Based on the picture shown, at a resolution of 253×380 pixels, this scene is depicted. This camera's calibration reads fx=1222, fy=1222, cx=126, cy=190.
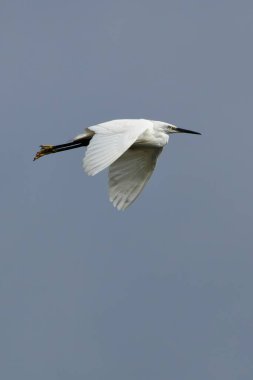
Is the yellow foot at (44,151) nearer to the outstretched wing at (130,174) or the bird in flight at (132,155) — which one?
the bird in flight at (132,155)

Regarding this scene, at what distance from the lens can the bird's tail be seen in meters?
23.0

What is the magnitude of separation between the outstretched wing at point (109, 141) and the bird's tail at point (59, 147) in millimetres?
1347

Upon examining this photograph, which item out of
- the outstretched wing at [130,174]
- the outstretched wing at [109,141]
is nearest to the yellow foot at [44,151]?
the outstretched wing at [130,174]

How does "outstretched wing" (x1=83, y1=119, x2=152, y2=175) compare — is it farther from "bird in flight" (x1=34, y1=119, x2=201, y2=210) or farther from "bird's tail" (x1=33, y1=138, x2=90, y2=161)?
"bird's tail" (x1=33, y1=138, x2=90, y2=161)

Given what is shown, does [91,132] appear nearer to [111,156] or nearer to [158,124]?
[158,124]

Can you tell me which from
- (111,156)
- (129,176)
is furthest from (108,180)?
(111,156)

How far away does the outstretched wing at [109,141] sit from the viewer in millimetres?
19312

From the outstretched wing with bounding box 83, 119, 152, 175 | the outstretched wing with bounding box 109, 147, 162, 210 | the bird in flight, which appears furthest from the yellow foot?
the outstretched wing with bounding box 83, 119, 152, 175

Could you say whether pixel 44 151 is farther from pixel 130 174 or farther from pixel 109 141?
pixel 109 141

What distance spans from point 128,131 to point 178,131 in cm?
325

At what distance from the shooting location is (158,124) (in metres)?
23.0

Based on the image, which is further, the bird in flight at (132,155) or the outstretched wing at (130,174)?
the outstretched wing at (130,174)

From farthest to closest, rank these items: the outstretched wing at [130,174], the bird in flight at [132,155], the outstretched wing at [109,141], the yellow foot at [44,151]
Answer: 1. the yellow foot at [44,151]
2. the outstretched wing at [130,174]
3. the bird in flight at [132,155]
4. the outstretched wing at [109,141]

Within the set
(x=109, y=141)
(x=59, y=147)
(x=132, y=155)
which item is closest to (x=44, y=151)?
(x=59, y=147)
